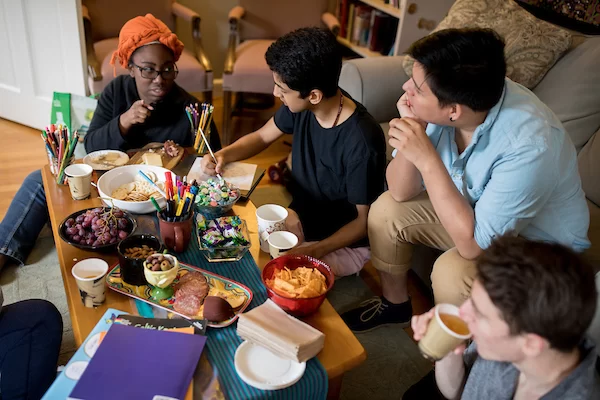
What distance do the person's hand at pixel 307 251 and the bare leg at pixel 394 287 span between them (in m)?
0.42

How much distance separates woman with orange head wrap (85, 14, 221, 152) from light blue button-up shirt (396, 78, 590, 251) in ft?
3.56

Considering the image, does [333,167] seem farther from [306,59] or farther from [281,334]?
[281,334]

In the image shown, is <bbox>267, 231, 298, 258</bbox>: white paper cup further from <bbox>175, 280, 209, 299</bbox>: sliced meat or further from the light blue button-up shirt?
the light blue button-up shirt

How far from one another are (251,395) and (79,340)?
1.37ft

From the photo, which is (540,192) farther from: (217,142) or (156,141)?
(156,141)

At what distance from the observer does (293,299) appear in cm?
121

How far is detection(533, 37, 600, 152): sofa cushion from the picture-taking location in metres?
2.13

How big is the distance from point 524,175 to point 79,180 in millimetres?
1297

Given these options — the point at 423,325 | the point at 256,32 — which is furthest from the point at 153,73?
the point at 256,32

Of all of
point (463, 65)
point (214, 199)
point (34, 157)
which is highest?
point (463, 65)

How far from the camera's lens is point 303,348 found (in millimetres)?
1104

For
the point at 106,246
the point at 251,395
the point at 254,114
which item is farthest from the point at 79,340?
the point at 254,114

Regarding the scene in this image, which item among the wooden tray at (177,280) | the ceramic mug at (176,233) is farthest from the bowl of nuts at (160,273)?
the ceramic mug at (176,233)

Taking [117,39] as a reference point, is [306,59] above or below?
above
